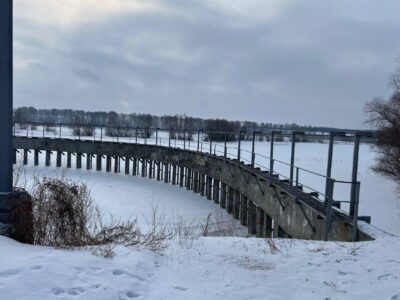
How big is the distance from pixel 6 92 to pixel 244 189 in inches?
548

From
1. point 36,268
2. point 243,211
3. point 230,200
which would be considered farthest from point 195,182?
point 36,268

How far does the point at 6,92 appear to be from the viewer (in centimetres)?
554

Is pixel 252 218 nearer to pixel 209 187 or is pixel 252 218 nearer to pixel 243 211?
pixel 243 211

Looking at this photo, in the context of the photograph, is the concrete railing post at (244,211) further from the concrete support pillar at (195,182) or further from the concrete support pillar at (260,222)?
the concrete support pillar at (195,182)

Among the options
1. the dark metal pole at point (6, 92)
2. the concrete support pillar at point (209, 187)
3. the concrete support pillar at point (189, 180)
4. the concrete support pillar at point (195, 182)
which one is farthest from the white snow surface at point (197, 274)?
the concrete support pillar at point (189, 180)

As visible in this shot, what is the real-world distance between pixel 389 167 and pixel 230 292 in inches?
1116

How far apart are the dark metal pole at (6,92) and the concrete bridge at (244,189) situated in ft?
17.4

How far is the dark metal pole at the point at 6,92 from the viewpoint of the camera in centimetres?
546

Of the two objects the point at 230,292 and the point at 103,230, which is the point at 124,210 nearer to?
the point at 103,230

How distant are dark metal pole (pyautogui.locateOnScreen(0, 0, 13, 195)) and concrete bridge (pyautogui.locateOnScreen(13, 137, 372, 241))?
5305 millimetres

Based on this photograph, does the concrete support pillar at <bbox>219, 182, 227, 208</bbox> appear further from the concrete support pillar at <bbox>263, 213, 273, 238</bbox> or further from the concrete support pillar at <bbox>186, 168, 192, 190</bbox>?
the concrete support pillar at <bbox>263, 213, 273, 238</bbox>

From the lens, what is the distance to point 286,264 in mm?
5125

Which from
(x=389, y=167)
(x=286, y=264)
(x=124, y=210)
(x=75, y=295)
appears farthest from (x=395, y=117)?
(x=75, y=295)

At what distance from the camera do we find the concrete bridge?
923 cm
